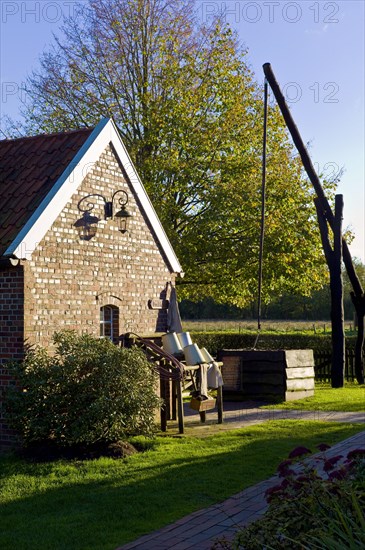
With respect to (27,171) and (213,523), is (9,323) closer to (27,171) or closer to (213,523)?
(27,171)

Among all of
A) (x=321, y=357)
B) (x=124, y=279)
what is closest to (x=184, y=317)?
(x=321, y=357)

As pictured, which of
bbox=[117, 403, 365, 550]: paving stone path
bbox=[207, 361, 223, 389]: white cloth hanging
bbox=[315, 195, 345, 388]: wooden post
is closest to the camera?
bbox=[117, 403, 365, 550]: paving stone path

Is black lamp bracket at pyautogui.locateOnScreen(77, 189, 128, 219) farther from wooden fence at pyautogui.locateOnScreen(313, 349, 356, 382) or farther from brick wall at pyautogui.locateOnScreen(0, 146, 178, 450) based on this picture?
wooden fence at pyautogui.locateOnScreen(313, 349, 356, 382)

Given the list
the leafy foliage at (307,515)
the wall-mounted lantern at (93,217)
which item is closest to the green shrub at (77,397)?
the wall-mounted lantern at (93,217)

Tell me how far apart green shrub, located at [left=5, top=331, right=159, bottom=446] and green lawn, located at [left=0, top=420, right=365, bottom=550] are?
462 millimetres

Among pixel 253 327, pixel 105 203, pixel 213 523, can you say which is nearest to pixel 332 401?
pixel 105 203

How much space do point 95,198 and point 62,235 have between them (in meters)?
1.25

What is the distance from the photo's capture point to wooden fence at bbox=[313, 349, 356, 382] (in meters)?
24.2

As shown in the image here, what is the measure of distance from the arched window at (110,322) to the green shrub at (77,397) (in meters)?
2.30

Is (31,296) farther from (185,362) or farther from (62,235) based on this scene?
(185,362)

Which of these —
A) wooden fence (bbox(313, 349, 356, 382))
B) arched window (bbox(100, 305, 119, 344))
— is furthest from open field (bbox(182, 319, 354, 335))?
arched window (bbox(100, 305, 119, 344))

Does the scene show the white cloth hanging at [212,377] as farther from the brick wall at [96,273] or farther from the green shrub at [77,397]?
the green shrub at [77,397]

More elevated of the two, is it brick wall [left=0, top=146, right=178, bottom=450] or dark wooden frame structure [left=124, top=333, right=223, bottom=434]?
brick wall [left=0, top=146, right=178, bottom=450]

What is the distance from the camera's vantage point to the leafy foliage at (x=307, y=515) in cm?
484
